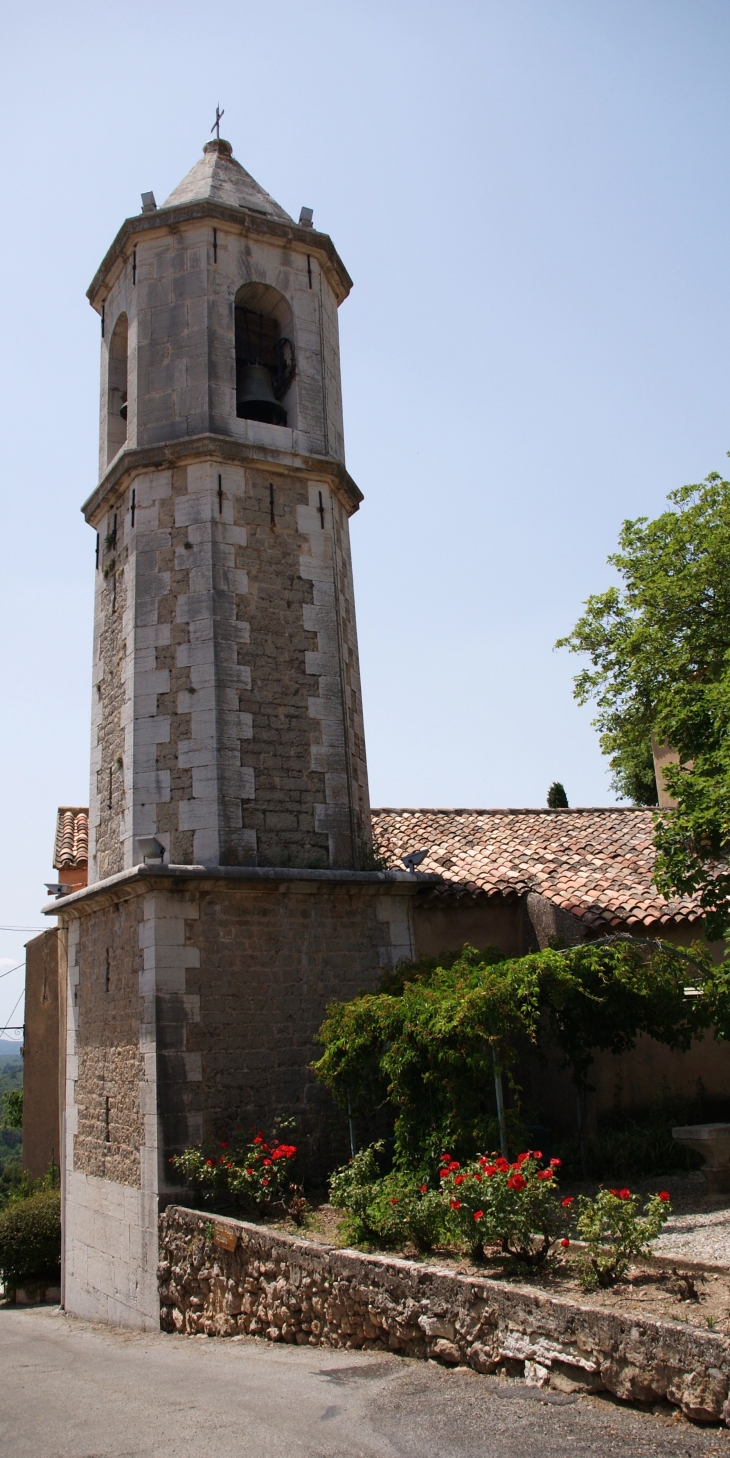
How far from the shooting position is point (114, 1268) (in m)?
9.97

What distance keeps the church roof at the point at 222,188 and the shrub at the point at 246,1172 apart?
10.9m

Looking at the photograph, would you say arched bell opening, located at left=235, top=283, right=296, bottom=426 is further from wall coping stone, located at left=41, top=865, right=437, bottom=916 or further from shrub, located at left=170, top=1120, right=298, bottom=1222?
shrub, located at left=170, top=1120, right=298, bottom=1222

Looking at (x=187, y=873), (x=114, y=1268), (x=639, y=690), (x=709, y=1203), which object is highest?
(x=639, y=690)

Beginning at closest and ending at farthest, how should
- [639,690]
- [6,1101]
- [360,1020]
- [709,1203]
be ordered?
1. [709,1203]
2. [360,1020]
3. [639,690]
4. [6,1101]

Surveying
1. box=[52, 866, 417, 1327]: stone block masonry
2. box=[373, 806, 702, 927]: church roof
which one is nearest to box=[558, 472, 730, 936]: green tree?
box=[373, 806, 702, 927]: church roof

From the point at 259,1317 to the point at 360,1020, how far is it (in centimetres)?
240

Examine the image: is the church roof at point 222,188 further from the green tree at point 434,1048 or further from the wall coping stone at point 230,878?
the green tree at point 434,1048

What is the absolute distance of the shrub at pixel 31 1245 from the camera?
14.1 m

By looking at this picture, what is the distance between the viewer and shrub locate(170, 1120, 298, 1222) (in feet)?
28.6

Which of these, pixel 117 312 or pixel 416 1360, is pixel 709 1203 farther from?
pixel 117 312

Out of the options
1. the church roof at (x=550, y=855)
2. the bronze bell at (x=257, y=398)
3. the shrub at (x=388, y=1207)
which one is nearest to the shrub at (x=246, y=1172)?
the shrub at (x=388, y=1207)

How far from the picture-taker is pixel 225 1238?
8.07m

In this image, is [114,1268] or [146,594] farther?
[146,594]

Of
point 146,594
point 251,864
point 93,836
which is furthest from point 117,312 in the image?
point 251,864
